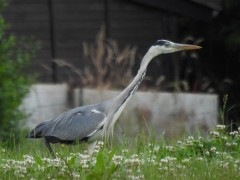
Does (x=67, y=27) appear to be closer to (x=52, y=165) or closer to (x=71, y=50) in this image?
(x=71, y=50)

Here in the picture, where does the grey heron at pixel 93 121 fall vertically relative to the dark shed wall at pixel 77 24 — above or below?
below

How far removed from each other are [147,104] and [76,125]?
8.39 m

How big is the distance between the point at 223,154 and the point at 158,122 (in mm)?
9408

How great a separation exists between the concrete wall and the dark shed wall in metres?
0.99

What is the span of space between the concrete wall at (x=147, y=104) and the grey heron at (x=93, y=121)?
687 centimetres

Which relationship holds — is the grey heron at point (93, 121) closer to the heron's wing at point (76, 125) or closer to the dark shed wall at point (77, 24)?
the heron's wing at point (76, 125)

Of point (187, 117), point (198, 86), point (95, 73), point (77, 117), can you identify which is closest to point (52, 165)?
point (77, 117)

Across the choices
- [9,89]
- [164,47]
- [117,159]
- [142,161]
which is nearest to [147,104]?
[9,89]

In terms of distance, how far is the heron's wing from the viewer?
9.75 m

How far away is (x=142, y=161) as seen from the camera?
7996mm

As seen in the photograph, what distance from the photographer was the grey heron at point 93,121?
31.7 ft

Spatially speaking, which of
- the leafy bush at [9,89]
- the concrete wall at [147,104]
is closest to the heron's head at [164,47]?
the leafy bush at [9,89]

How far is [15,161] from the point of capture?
7977 millimetres

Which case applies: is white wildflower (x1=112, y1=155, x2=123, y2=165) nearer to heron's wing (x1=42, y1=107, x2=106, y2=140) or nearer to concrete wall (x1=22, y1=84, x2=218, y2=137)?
heron's wing (x1=42, y1=107, x2=106, y2=140)
